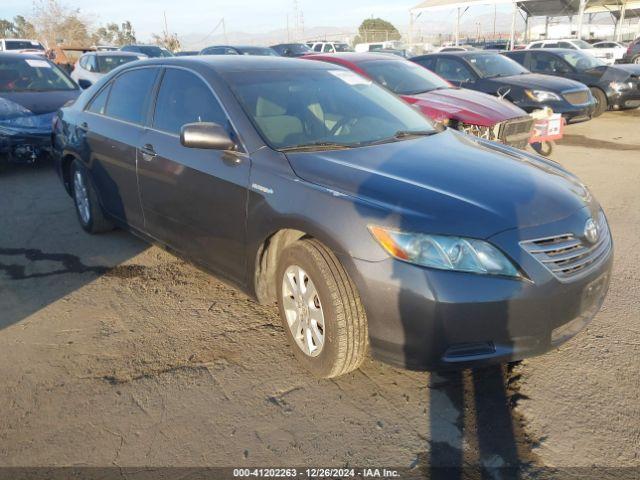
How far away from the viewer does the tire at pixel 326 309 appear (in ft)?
8.84

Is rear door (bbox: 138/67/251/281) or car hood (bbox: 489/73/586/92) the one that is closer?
rear door (bbox: 138/67/251/281)

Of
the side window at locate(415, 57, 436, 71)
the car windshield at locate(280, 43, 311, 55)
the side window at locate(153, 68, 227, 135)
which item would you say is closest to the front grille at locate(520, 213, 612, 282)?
the side window at locate(153, 68, 227, 135)

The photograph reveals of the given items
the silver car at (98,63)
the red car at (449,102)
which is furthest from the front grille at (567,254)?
the silver car at (98,63)

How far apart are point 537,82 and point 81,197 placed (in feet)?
25.9

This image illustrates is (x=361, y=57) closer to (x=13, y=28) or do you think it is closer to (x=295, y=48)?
(x=295, y=48)

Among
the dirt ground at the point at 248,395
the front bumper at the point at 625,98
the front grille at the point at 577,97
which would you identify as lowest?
the dirt ground at the point at 248,395

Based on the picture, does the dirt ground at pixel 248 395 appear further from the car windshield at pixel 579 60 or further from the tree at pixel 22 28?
the tree at pixel 22 28

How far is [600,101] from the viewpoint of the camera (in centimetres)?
1270

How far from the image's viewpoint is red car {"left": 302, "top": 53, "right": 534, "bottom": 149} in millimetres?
6844

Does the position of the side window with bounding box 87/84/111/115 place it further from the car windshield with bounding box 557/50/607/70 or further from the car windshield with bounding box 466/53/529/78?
the car windshield with bounding box 557/50/607/70

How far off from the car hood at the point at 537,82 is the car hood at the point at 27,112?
7199 mm

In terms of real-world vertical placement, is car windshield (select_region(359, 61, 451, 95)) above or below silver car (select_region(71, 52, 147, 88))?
below

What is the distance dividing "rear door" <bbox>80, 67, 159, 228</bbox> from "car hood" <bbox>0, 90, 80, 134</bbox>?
3.39 m

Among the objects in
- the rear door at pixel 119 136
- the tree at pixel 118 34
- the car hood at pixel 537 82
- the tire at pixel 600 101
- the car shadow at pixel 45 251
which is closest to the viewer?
the car shadow at pixel 45 251
